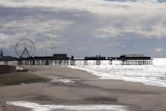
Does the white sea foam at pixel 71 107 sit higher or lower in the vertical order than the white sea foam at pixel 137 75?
higher

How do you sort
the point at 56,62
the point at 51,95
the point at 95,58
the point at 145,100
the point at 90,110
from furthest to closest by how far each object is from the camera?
1. the point at 95,58
2. the point at 56,62
3. the point at 51,95
4. the point at 145,100
5. the point at 90,110

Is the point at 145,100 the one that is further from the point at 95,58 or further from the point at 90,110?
the point at 95,58

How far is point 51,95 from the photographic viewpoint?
91.3 feet

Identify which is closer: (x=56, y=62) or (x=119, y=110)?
(x=119, y=110)

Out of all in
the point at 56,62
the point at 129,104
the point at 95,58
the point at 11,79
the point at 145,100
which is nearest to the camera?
the point at 129,104

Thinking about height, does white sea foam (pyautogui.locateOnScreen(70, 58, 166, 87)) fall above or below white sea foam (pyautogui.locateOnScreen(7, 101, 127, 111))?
below

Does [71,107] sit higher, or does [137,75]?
[71,107]

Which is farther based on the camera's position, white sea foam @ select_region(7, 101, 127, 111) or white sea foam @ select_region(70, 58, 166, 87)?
white sea foam @ select_region(70, 58, 166, 87)

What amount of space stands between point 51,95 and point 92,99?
3603 mm

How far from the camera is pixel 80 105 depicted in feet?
73.7

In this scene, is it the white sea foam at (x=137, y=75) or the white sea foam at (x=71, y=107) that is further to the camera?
the white sea foam at (x=137, y=75)

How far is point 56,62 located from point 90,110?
444 feet

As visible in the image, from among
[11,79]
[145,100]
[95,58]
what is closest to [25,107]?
[145,100]

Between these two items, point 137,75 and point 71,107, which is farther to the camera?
point 137,75
